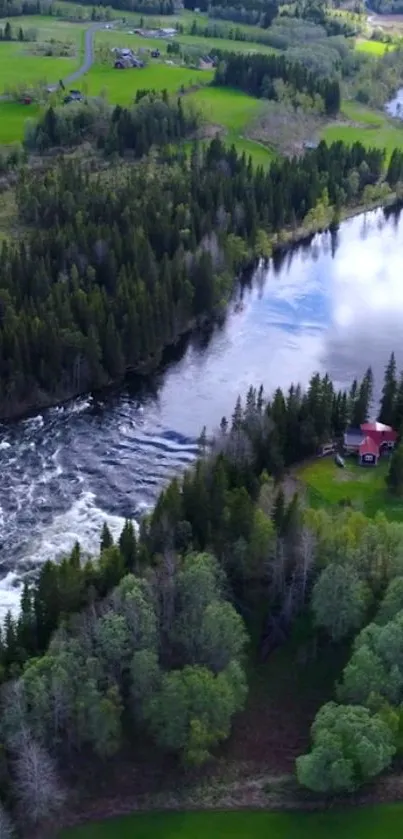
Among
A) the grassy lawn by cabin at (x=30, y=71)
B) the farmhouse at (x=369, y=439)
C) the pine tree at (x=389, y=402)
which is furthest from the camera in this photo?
the grassy lawn by cabin at (x=30, y=71)

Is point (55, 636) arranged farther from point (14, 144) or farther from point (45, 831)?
point (14, 144)

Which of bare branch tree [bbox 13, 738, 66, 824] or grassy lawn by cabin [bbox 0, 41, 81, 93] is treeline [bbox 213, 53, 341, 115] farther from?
bare branch tree [bbox 13, 738, 66, 824]

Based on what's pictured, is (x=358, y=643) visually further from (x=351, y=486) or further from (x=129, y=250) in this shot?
(x=129, y=250)

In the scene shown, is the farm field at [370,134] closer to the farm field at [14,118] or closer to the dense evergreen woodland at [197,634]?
the farm field at [14,118]

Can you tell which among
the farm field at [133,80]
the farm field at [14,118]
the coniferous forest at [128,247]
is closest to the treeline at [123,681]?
the coniferous forest at [128,247]

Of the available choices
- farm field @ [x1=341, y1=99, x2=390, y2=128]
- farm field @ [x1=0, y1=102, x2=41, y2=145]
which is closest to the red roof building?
farm field @ [x1=0, y1=102, x2=41, y2=145]

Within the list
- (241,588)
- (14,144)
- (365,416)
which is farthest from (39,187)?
(241,588)
